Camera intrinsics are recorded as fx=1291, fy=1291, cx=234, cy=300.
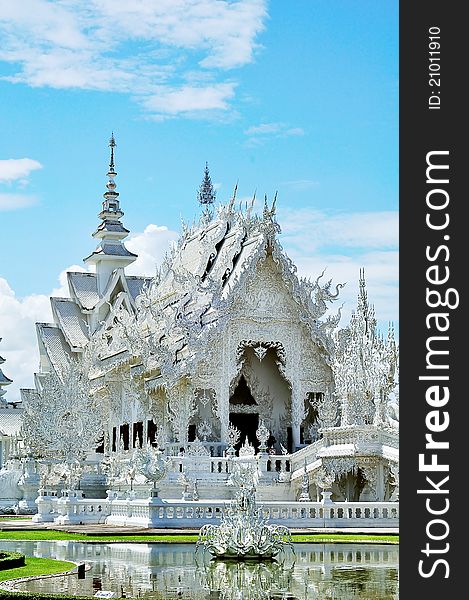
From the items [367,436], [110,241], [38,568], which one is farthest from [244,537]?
[110,241]

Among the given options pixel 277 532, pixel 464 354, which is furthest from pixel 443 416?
pixel 277 532

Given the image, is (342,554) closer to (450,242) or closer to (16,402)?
(450,242)

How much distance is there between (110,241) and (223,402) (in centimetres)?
1880

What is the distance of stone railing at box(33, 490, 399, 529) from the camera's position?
23.6m

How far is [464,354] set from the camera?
380 inches

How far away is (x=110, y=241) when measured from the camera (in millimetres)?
50062

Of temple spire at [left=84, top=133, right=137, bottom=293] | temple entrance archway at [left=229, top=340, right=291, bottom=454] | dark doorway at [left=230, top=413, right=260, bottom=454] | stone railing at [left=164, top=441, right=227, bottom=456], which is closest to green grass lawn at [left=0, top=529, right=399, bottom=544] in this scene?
stone railing at [left=164, top=441, right=227, bottom=456]

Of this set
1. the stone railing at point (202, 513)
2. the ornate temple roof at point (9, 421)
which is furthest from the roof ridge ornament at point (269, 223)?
the ornate temple roof at point (9, 421)

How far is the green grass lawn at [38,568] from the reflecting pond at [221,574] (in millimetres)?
346

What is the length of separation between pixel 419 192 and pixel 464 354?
1.29 metres

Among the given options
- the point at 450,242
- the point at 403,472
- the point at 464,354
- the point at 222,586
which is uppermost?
the point at 450,242

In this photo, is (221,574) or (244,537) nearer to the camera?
(221,574)

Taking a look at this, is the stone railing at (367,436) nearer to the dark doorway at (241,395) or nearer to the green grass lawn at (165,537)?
the green grass lawn at (165,537)

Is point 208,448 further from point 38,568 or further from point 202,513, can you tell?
point 38,568
